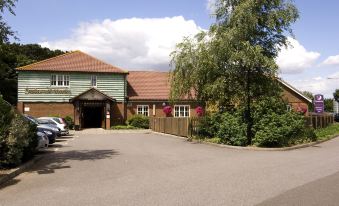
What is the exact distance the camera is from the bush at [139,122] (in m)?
44.4

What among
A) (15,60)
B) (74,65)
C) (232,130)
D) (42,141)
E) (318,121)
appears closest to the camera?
(42,141)

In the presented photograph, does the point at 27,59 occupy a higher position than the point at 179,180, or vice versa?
the point at 27,59

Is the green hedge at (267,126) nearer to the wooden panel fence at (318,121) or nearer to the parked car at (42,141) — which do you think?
the parked car at (42,141)

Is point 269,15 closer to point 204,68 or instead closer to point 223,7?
point 223,7

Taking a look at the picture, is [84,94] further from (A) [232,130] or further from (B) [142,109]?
(A) [232,130]

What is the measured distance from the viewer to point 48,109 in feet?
147

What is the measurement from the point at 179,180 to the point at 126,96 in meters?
Answer: 36.2

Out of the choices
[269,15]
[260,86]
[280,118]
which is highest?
[269,15]

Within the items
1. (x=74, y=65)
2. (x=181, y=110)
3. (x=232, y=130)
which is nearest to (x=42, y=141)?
(x=232, y=130)

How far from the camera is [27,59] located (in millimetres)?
62000

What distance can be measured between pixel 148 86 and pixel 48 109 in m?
11.4

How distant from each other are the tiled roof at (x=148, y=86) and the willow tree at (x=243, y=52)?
22473 mm

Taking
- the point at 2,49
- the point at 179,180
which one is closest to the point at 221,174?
the point at 179,180

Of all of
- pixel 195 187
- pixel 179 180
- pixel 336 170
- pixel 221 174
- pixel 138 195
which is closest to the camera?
pixel 138 195
